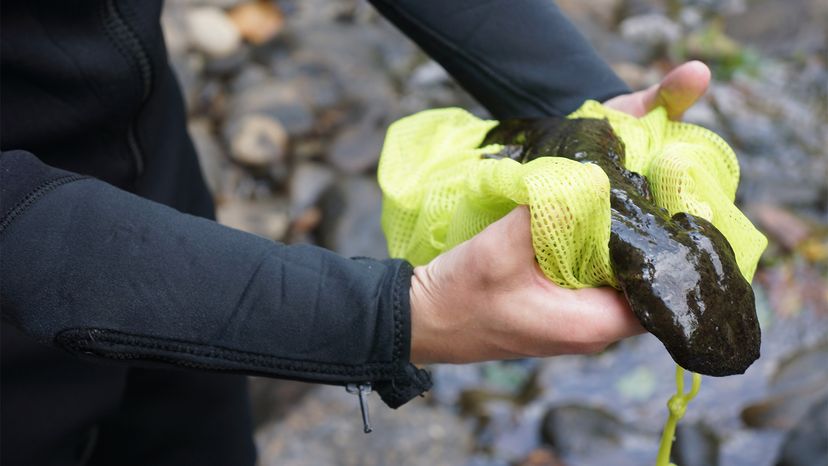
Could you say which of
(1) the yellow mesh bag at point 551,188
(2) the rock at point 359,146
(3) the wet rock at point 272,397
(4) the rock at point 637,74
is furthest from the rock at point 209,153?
A: (1) the yellow mesh bag at point 551,188

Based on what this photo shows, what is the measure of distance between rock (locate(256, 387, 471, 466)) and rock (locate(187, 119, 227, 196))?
1541mm

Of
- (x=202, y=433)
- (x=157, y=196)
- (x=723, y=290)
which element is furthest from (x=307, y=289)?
(x=202, y=433)

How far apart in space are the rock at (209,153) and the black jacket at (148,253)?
2.85 m

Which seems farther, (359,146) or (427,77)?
(427,77)

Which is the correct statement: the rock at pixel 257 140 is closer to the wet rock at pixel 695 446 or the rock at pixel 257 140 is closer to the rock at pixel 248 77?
the rock at pixel 248 77

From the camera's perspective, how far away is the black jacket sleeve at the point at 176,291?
3.64ft

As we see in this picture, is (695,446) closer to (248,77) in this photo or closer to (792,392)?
(792,392)

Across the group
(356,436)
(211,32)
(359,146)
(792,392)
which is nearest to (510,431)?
(356,436)

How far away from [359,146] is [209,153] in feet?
3.23

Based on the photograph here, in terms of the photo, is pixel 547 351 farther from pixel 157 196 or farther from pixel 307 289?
pixel 157 196

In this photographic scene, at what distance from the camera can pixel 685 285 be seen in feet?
3.81

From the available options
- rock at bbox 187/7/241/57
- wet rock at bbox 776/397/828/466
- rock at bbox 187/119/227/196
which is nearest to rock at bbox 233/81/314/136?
rock at bbox 187/119/227/196

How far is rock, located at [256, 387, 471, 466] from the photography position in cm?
376

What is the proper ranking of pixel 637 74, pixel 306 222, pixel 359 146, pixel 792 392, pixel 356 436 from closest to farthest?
pixel 356 436
pixel 792 392
pixel 306 222
pixel 359 146
pixel 637 74
